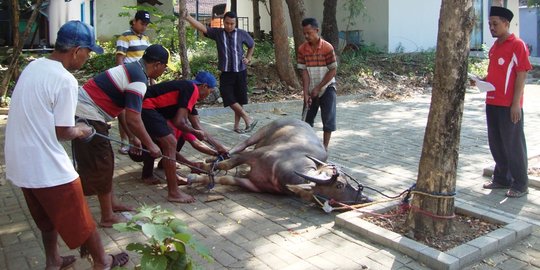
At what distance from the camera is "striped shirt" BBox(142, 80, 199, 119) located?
5.76 meters

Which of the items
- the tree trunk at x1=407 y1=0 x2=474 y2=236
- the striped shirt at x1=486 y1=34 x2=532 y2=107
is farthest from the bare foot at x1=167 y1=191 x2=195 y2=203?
the striped shirt at x1=486 y1=34 x2=532 y2=107

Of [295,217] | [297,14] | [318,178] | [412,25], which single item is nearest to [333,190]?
[318,178]

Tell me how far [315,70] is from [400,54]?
35.1 ft

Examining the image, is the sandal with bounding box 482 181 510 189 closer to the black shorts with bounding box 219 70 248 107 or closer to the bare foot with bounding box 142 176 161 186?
the bare foot with bounding box 142 176 161 186

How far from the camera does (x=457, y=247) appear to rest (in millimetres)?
4188

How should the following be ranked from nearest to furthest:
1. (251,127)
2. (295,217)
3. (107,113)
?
1. (107,113)
2. (295,217)
3. (251,127)

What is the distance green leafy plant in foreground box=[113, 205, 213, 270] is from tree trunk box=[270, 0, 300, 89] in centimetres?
1053

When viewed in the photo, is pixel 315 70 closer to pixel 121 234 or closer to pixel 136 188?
pixel 136 188

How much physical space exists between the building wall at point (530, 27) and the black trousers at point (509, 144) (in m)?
21.7

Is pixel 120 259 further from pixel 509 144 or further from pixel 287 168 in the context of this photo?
pixel 509 144

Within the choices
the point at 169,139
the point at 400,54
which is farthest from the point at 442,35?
the point at 400,54

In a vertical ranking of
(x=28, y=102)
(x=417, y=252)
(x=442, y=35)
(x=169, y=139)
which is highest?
(x=442, y=35)

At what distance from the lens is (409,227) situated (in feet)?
15.0

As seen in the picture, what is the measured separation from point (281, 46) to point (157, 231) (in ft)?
35.4
